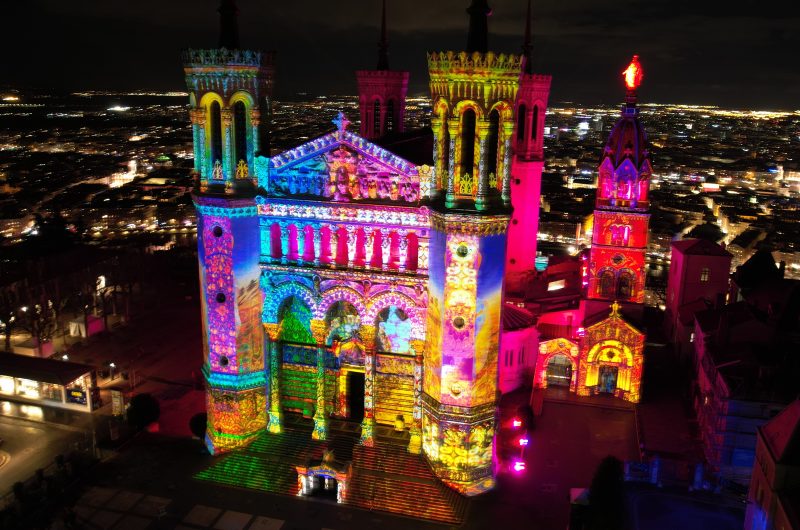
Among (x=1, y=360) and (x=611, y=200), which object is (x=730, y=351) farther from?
(x=1, y=360)

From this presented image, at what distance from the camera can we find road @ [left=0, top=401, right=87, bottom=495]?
26.2 metres

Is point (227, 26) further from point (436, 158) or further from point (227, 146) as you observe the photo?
point (436, 158)

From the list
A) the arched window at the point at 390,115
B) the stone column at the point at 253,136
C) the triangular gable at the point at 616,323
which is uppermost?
the arched window at the point at 390,115

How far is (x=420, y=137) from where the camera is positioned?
115 feet

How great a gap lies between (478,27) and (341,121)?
5.74 meters

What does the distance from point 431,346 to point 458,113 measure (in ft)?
26.9

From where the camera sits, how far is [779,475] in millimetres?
18406

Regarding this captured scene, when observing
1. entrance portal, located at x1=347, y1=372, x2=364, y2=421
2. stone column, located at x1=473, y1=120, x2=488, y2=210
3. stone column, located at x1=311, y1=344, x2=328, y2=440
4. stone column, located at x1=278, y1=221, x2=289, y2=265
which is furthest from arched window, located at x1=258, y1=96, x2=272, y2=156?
entrance portal, located at x1=347, y1=372, x2=364, y2=421

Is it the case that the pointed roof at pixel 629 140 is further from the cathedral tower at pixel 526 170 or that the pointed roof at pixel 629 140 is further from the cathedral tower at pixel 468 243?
the cathedral tower at pixel 468 243

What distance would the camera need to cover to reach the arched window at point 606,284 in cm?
3669

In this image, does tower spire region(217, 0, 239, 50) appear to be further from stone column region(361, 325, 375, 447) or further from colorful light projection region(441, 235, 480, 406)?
stone column region(361, 325, 375, 447)

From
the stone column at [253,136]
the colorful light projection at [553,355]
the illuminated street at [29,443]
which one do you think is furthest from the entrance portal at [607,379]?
the illuminated street at [29,443]

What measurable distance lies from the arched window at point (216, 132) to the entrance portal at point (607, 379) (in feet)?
68.2

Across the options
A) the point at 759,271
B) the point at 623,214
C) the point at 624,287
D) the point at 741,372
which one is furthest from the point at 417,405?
→ the point at 759,271
